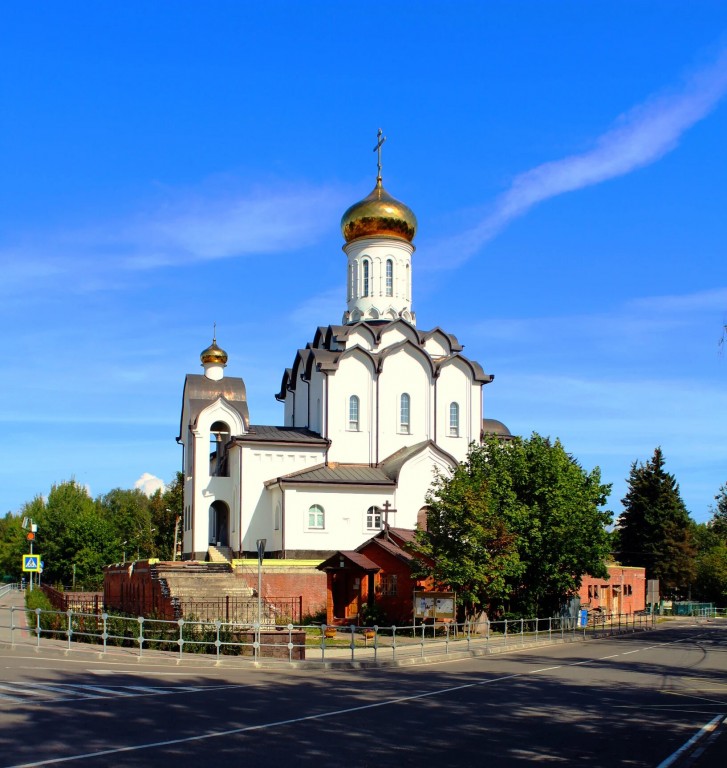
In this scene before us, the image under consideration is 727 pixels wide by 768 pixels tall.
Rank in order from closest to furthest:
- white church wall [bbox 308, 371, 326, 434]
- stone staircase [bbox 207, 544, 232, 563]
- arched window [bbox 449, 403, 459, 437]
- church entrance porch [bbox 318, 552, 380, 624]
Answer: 1. church entrance porch [bbox 318, 552, 380, 624]
2. stone staircase [bbox 207, 544, 232, 563]
3. white church wall [bbox 308, 371, 326, 434]
4. arched window [bbox 449, 403, 459, 437]

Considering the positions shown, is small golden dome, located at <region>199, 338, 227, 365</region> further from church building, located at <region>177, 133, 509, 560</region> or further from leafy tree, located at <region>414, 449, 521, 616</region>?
leafy tree, located at <region>414, 449, 521, 616</region>

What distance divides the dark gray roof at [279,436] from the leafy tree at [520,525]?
28.4 ft

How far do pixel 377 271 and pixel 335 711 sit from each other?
36548 millimetres

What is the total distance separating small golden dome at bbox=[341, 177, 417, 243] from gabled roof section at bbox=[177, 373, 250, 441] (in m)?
9.78

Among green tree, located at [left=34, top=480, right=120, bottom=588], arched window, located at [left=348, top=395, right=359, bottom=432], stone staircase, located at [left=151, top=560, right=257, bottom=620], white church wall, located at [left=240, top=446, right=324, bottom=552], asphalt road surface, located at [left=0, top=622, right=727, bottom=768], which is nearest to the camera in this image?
asphalt road surface, located at [left=0, top=622, right=727, bottom=768]

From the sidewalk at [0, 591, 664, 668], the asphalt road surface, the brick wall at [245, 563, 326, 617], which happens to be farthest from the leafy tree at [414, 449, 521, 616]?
the asphalt road surface

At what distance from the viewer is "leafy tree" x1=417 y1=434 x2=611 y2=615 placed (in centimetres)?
3173

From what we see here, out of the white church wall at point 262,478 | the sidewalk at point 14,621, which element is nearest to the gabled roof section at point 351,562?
the white church wall at point 262,478

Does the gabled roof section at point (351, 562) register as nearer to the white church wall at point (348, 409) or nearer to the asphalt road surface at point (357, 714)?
the asphalt road surface at point (357, 714)

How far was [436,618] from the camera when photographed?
30047 mm

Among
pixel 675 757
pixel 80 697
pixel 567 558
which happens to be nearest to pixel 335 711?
pixel 80 697

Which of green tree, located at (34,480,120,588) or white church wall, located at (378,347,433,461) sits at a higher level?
white church wall, located at (378,347,433,461)

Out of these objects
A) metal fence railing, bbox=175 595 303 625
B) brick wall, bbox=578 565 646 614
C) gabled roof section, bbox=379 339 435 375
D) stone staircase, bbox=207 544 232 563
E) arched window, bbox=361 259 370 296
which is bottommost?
brick wall, bbox=578 565 646 614

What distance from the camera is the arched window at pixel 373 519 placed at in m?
42.7
